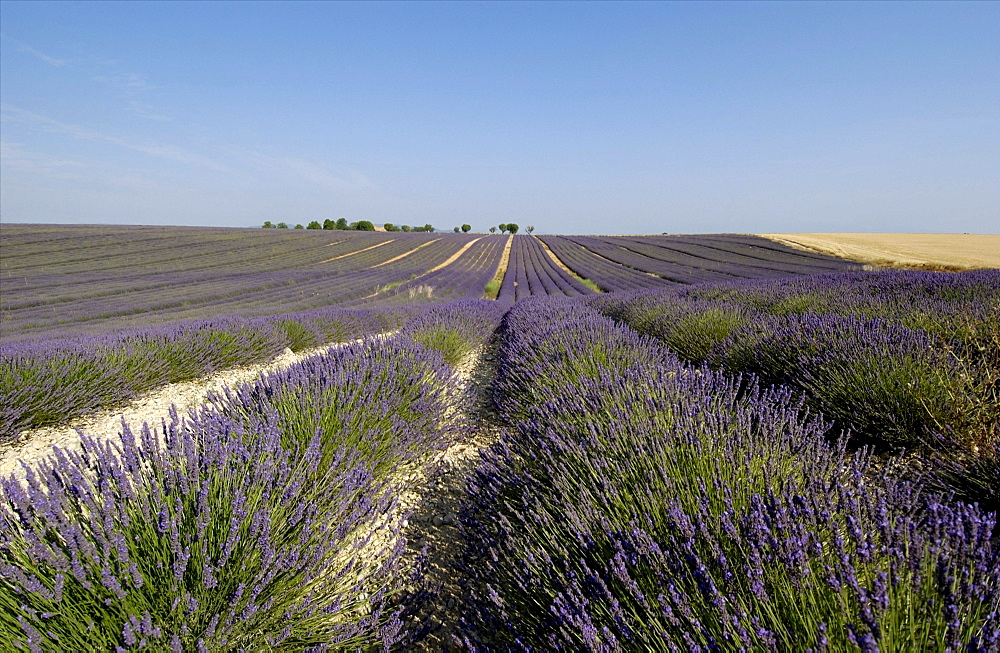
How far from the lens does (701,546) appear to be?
1125 millimetres

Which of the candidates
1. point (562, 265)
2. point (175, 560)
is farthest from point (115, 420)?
point (562, 265)

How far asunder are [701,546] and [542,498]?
2.50 feet

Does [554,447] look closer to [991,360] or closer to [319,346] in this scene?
[991,360]

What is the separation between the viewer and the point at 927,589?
35.3 inches

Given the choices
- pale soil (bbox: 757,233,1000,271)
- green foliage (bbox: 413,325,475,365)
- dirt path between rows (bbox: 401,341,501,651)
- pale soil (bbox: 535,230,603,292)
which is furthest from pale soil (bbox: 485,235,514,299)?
pale soil (bbox: 757,233,1000,271)

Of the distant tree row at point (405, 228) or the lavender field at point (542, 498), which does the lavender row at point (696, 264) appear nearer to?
the lavender field at point (542, 498)

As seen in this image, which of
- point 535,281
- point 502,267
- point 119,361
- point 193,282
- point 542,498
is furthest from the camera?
point 502,267

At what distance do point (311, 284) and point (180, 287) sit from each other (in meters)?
3.88

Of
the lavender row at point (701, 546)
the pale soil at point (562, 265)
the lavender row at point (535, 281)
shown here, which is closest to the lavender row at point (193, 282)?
the lavender row at point (535, 281)

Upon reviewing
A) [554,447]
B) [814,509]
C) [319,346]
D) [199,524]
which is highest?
[814,509]

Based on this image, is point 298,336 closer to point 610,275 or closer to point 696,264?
point 610,275

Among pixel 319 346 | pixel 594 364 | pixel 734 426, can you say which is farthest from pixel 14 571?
pixel 319 346

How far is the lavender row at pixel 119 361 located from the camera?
369cm

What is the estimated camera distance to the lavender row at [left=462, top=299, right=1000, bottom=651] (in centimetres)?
85
